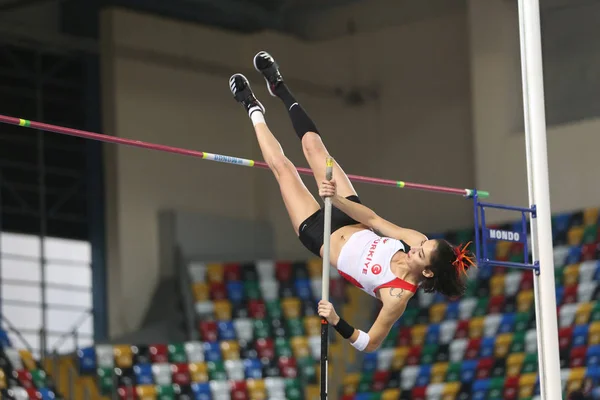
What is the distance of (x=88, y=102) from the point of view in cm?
1530

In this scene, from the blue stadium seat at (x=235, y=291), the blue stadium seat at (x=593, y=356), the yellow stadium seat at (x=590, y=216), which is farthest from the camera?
the blue stadium seat at (x=235, y=291)

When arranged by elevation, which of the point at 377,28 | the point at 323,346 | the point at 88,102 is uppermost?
the point at 377,28

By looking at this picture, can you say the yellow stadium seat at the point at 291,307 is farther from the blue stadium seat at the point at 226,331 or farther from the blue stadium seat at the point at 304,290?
the blue stadium seat at the point at 226,331

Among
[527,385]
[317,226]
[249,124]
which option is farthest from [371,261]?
[249,124]

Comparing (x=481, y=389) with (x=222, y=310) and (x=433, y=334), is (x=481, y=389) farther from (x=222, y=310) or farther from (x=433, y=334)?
(x=222, y=310)

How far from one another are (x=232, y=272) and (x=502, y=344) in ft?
11.6

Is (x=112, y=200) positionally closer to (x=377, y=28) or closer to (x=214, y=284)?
(x=214, y=284)

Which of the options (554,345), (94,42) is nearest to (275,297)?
(94,42)

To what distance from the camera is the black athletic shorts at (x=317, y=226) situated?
6957 millimetres

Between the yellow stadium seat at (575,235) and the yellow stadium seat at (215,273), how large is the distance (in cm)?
427

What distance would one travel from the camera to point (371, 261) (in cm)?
682

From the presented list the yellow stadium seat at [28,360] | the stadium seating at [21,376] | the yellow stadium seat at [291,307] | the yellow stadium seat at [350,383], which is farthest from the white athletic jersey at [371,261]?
the yellow stadium seat at [291,307]

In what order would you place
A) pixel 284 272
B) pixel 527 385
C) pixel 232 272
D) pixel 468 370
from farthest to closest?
pixel 284 272
pixel 232 272
pixel 468 370
pixel 527 385

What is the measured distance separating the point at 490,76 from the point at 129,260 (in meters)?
5.00
